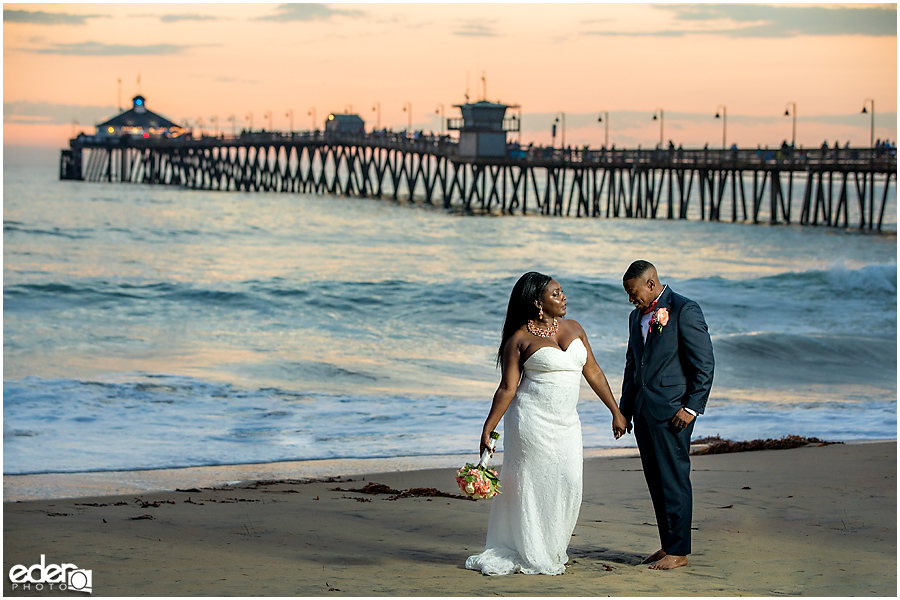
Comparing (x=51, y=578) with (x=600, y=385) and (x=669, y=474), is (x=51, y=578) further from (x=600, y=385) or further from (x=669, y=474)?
(x=669, y=474)

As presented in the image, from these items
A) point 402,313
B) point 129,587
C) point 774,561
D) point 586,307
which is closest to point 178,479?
point 129,587

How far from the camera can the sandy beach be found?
4.12 meters

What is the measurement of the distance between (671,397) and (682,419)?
3.8 inches

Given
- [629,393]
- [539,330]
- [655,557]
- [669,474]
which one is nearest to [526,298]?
[539,330]

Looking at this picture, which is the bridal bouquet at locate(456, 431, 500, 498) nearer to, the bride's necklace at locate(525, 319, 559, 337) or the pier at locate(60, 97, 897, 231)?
the bride's necklace at locate(525, 319, 559, 337)

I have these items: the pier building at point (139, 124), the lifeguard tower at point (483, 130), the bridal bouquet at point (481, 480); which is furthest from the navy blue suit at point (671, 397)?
the pier building at point (139, 124)

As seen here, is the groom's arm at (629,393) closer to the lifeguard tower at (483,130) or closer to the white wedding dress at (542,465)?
the white wedding dress at (542,465)

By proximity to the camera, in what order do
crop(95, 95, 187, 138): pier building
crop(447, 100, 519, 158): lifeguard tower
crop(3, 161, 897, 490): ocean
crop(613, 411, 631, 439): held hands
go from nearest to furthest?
crop(613, 411, 631, 439): held hands → crop(3, 161, 897, 490): ocean → crop(447, 100, 519, 158): lifeguard tower → crop(95, 95, 187, 138): pier building

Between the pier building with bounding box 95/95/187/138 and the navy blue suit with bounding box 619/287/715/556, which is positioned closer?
the navy blue suit with bounding box 619/287/715/556

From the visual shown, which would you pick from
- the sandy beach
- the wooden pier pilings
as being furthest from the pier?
the sandy beach

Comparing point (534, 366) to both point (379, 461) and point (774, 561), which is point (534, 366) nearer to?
point (774, 561)

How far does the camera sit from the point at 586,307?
69.2 ft

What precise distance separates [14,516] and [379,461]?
2873 mm

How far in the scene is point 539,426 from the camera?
420 cm
